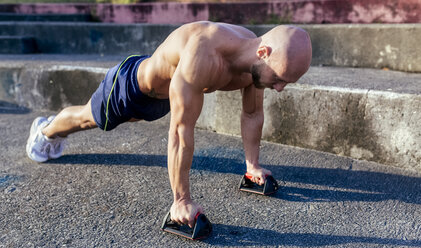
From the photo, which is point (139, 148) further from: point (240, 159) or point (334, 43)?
point (334, 43)

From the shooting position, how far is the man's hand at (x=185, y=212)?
6.24 ft

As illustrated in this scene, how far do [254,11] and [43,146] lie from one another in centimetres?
286

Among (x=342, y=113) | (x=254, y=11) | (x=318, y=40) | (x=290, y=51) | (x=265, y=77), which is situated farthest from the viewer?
(x=254, y=11)

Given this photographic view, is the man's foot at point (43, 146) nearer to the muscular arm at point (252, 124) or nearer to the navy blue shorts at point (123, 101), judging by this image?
the navy blue shorts at point (123, 101)

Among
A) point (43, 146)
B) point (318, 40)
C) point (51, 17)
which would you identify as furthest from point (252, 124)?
point (51, 17)

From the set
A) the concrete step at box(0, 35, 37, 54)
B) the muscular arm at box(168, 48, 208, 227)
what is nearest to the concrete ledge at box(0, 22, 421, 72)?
the concrete step at box(0, 35, 37, 54)

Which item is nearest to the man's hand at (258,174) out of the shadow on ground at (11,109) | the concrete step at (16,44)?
the shadow on ground at (11,109)

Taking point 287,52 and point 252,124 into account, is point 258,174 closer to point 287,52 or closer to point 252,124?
point 252,124

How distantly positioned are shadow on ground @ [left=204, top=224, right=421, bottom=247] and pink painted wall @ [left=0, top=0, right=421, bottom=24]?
A: 2622mm

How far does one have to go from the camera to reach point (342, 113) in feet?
8.81

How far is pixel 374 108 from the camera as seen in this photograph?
2564mm

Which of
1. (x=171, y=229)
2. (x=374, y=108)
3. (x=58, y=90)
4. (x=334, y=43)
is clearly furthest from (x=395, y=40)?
(x=58, y=90)

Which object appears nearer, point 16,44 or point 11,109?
point 11,109

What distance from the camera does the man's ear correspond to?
1840 mm
